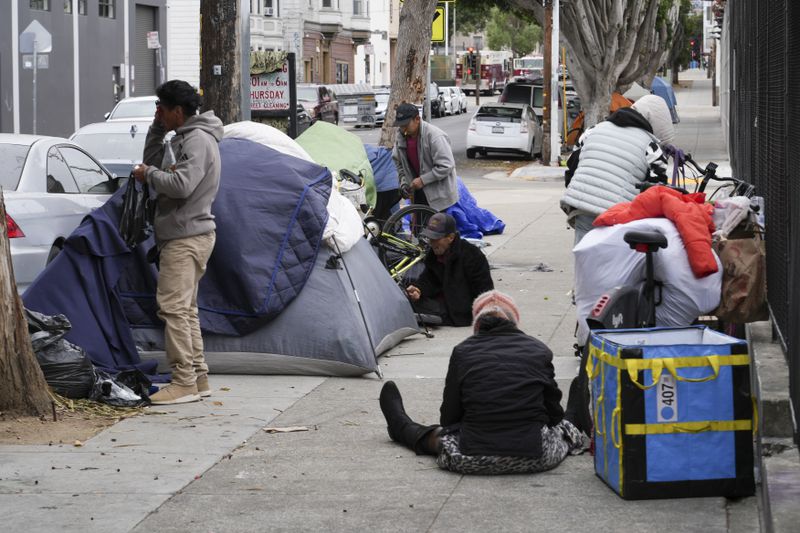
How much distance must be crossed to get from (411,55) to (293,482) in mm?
15055

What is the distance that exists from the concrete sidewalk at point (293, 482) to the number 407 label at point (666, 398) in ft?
1.34

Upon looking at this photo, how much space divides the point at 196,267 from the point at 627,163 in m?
3.09

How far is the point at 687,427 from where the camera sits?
596 cm

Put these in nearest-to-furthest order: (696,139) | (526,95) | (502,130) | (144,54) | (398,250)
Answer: (398,250)
(502,130)
(526,95)
(696,139)
(144,54)

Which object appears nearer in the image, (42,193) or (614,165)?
(614,165)

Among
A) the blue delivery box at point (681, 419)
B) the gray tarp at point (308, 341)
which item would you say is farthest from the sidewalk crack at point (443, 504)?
the gray tarp at point (308, 341)

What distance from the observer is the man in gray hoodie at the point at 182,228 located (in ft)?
27.7

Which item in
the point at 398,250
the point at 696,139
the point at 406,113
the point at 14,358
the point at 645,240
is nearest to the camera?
the point at 645,240

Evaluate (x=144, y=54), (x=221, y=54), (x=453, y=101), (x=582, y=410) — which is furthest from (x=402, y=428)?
(x=453, y=101)

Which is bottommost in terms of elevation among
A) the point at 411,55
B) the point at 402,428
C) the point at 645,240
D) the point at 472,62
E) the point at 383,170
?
the point at 402,428

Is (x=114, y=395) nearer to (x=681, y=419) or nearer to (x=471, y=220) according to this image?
(x=681, y=419)

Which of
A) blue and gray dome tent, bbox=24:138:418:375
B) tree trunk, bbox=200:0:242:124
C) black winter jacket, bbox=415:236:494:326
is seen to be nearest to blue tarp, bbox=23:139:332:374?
blue and gray dome tent, bbox=24:138:418:375

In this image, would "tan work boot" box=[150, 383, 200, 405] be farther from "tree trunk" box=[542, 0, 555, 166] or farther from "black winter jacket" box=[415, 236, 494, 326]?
"tree trunk" box=[542, 0, 555, 166]

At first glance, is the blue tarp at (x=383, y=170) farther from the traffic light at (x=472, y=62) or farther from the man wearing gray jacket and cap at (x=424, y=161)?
the traffic light at (x=472, y=62)
